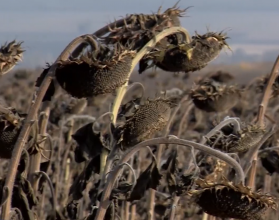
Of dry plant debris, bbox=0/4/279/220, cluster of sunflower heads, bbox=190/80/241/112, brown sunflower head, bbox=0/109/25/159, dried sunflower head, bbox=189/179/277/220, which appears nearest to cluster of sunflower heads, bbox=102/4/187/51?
dry plant debris, bbox=0/4/279/220

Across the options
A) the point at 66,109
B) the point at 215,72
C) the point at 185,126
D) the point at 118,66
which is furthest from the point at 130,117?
the point at 185,126

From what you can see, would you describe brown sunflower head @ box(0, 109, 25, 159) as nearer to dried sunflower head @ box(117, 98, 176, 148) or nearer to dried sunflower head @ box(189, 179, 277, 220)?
dried sunflower head @ box(117, 98, 176, 148)

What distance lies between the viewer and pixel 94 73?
3.56 m

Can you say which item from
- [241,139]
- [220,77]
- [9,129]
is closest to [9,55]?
[9,129]

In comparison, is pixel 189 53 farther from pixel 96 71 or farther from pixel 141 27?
pixel 96 71

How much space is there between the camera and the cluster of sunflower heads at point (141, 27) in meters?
3.90

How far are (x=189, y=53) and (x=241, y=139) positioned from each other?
515mm

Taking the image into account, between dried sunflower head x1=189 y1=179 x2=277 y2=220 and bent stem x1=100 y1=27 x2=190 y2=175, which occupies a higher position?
bent stem x1=100 y1=27 x2=190 y2=175

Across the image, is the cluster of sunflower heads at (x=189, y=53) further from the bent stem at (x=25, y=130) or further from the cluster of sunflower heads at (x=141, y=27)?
the bent stem at (x=25, y=130)

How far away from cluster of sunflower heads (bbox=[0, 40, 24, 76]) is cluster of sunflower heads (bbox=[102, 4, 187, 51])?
1.30 ft

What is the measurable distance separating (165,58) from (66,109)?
10.2ft

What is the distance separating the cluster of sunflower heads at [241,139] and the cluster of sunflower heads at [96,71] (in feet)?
2.68

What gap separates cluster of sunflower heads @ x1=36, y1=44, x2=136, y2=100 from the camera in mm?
3559

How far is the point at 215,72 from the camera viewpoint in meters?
8.59
